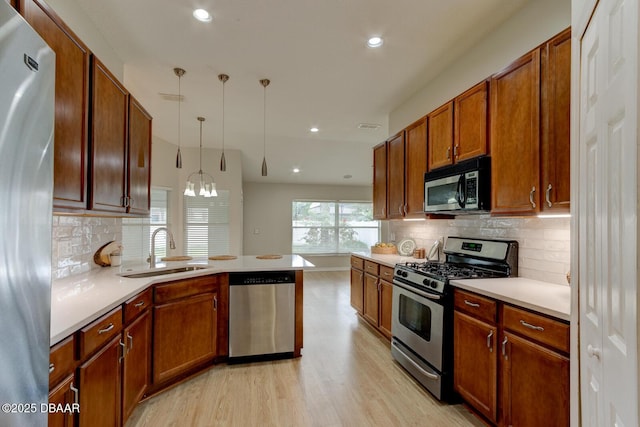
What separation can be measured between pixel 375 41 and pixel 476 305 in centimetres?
225

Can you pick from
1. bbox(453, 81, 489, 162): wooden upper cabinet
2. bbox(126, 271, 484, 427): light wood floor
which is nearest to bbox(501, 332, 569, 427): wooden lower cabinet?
bbox(126, 271, 484, 427): light wood floor

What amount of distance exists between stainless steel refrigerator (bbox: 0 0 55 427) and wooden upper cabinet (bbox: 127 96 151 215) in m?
1.60

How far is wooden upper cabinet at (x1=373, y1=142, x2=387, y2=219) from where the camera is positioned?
3.96 m

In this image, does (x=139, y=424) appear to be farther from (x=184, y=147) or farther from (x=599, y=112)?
(x=184, y=147)

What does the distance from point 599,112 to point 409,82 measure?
270cm

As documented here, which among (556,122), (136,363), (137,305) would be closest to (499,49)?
(556,122)

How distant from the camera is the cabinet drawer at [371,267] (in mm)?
3554

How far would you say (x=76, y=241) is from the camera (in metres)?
2.30

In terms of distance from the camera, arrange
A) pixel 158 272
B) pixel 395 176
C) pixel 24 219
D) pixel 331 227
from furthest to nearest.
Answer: pixel 331 227 → pixel 395 176 → pixel 158 272 → pixel 24 219

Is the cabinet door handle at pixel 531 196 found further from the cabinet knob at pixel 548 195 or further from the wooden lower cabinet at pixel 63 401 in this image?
the wooden lower cabinet at pixel 63 401

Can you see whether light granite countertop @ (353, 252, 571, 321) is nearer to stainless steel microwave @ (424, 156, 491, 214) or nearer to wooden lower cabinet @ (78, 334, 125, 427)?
stainless steel microwave @ (424, 156, 491, 214)

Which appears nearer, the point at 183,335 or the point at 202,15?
the point at 202,15

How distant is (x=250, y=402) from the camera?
227 cm

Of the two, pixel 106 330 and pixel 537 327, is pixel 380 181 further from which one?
pixel 106 330
